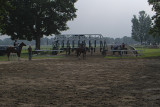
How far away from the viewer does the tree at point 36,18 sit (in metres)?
38.4

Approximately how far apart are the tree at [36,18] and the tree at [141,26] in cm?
7550

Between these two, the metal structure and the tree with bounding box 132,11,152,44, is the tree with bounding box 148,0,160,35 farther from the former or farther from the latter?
the tree with bounding box 132,11,152,44

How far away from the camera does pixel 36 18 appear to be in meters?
39.0

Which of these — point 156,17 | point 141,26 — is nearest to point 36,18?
point 156,17

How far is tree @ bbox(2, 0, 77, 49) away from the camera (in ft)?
126

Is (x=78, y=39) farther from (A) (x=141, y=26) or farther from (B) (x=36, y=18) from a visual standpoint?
(A) (x=141, y=26)

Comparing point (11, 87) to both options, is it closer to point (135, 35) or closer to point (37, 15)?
point (37, 15)

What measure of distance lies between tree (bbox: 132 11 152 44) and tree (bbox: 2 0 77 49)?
248 ft

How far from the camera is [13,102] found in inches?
248

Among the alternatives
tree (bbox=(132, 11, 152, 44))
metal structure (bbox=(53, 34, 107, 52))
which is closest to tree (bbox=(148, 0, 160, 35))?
metal structure (bbox=(53, 34, 107, 52))

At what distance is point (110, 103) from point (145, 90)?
7.41 ft

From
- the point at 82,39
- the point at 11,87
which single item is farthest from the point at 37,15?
the point at 11,87

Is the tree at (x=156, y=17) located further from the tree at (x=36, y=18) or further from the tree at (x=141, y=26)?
the tree at (x=141, y=26)

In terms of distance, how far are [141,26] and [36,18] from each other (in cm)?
8245
